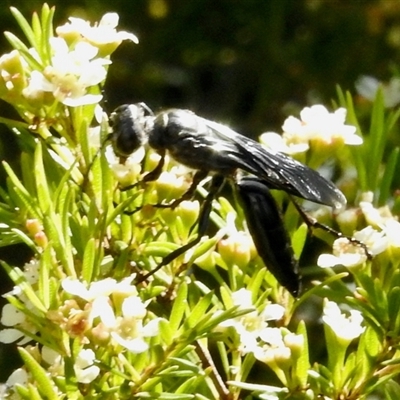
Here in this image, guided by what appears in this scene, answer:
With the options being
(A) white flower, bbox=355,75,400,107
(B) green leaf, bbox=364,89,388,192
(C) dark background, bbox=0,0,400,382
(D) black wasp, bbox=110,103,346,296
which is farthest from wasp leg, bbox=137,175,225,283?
(C) dark background, bbox=0,0,400,382

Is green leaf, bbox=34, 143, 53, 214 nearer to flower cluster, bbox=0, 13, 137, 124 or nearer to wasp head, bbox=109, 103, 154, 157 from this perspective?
flower cluster, bbox=0, 13, 137, 124

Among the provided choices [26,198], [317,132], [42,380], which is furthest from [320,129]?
[42,380]

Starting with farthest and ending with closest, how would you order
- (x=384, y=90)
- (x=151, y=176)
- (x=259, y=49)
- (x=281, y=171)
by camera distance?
(x=259, y=49)
(x=384, y=90)
(x=281, y=171)
(x=151, y=176)

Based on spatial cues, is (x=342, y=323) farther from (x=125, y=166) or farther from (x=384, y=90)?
(x=384, y=90)

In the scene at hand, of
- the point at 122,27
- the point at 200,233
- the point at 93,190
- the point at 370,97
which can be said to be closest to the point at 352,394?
the point at 200,233

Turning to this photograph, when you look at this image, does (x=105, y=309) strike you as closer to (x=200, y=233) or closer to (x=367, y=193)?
(x=200, y=233)

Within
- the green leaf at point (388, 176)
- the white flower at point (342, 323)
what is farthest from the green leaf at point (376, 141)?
the white flower at point (342, 323)
